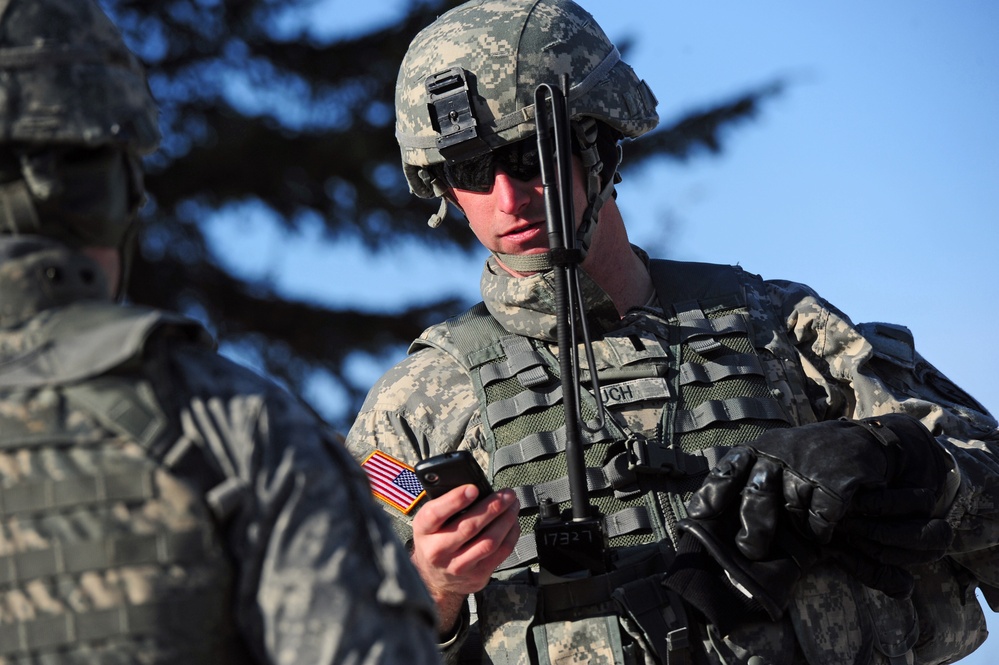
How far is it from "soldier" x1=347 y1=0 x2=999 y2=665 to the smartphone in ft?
0.09

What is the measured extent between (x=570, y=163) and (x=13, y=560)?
2366 millimetres

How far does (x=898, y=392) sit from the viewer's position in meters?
4.28

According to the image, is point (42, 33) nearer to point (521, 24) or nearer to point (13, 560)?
point (13, 560)

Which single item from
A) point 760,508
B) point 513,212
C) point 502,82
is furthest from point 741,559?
point 502,82

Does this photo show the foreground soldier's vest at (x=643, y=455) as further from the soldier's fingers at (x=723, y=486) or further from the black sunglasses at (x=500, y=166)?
the black sunglasses at (x=500, y=166)

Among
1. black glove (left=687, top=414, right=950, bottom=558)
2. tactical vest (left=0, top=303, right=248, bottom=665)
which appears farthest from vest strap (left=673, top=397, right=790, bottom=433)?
tactical vest (left=0, top=303, right=248, bottom=665)

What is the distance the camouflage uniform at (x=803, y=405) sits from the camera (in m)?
4.00

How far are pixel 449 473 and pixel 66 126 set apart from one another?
1.51 metres

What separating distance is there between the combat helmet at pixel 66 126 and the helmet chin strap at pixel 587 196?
193 centimetres

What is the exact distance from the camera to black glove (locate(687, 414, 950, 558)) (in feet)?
12.4

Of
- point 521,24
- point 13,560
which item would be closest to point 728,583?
point 521,24

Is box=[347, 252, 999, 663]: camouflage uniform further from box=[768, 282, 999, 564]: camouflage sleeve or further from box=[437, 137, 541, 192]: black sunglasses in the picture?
box=[437, 137, 541, 192]: black sunglasses

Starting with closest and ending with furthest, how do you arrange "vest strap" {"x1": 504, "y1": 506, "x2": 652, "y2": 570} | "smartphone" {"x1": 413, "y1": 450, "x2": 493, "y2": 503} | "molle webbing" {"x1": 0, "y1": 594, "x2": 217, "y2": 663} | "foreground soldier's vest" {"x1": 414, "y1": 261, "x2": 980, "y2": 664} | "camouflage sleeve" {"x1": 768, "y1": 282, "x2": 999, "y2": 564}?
"molle webbing" {"x1": 0, "y1": 594, "x2": 217, "y2": 663}
"smartphone" {"x1": 413, "y1": 450, "x2": 493, "y2": 503}
"foreground soldier's vest" {"x1": 414, "y1": 261, "x2": 980, "y2": 664}
"vest strap" {"x1": 504, "y1": 506, "x2": 652, "y2": 570}
"camouflage sleeve" {"x1": 768, "y1": 282, "x2": 999, "y2": 564}

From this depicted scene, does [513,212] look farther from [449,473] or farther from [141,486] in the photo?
[141,486]
